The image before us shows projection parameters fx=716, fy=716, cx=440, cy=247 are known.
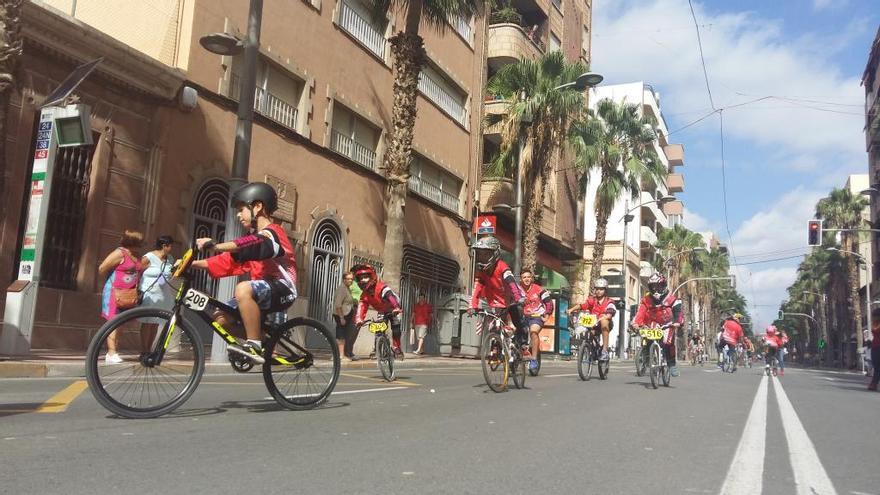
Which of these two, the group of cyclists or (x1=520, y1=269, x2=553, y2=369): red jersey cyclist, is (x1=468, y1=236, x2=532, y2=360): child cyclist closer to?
the group of cyclists

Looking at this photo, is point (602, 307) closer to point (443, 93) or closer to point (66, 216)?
point (66, 216)

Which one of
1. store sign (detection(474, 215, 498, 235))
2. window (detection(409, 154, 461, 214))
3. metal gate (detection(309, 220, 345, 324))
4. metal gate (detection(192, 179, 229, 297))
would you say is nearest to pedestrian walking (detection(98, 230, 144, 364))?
metal gate (detection(192, 179, 229, 297))

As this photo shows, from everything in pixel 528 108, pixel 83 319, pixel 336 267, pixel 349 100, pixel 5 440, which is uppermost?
pixel 528 108

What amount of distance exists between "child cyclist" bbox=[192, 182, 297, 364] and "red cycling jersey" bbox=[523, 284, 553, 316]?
578 cm

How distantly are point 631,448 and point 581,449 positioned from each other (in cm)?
37

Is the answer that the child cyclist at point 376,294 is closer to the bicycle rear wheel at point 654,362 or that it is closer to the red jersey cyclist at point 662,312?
the bicycle rear wheel at point 654,362

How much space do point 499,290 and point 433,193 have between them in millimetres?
15295

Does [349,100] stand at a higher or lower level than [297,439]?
higher

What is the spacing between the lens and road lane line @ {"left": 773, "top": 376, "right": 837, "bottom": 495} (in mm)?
3652

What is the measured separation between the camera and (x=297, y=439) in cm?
438

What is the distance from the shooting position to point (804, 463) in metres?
4.40

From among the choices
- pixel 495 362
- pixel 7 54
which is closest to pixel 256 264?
pixel 495 362

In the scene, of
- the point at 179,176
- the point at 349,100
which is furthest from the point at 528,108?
the point at 179,176

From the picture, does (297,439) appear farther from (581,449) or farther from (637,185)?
(637,185)
